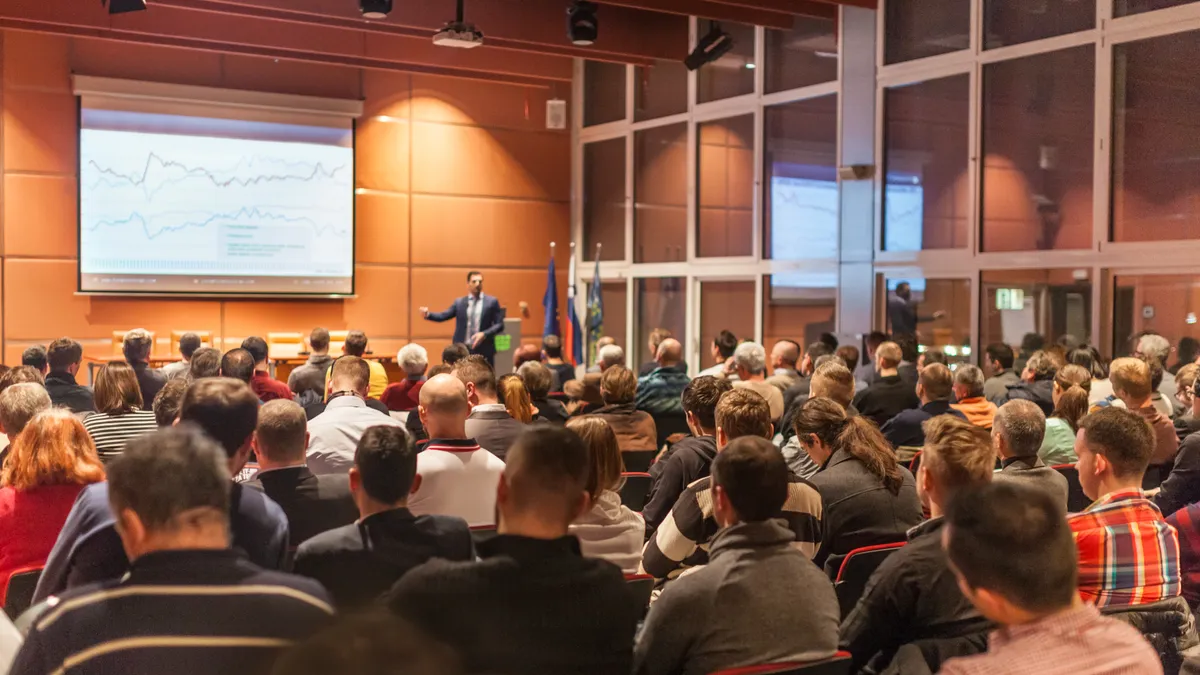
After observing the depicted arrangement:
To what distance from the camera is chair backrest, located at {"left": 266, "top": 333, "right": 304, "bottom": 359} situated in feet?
35.5

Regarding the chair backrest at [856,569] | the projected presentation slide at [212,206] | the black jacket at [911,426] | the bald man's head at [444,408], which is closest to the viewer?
the chair backrest at [856,569]

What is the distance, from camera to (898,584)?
238 centimetres

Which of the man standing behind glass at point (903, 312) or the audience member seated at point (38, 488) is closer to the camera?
the audience member seated at point (38, 488)

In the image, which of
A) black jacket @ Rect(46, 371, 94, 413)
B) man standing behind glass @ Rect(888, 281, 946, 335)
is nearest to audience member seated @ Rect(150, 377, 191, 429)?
black jacket @ Rect(46, 371, 94, 413)

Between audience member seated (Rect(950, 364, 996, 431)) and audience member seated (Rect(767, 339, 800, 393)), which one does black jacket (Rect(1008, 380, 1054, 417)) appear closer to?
audience member seated (Rect(950, 364, 996, 431))

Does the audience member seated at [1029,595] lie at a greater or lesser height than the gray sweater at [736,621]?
greater

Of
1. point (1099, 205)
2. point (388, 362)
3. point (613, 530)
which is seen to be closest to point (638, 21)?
point (388, 362)

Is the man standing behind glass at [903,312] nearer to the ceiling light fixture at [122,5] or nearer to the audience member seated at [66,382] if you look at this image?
the audience member seated at [66,382]

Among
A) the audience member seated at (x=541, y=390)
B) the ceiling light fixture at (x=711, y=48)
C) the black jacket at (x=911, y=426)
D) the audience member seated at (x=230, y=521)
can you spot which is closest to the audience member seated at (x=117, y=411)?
the audience member seated at (x=230, y=521)

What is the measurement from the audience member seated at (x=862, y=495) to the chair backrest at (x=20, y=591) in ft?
7.29

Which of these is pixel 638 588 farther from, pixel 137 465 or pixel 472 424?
pixel 472 424

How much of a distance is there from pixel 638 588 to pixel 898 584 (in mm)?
668

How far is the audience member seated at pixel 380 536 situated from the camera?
2471 millimetres

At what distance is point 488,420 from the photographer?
4555 millimetres
